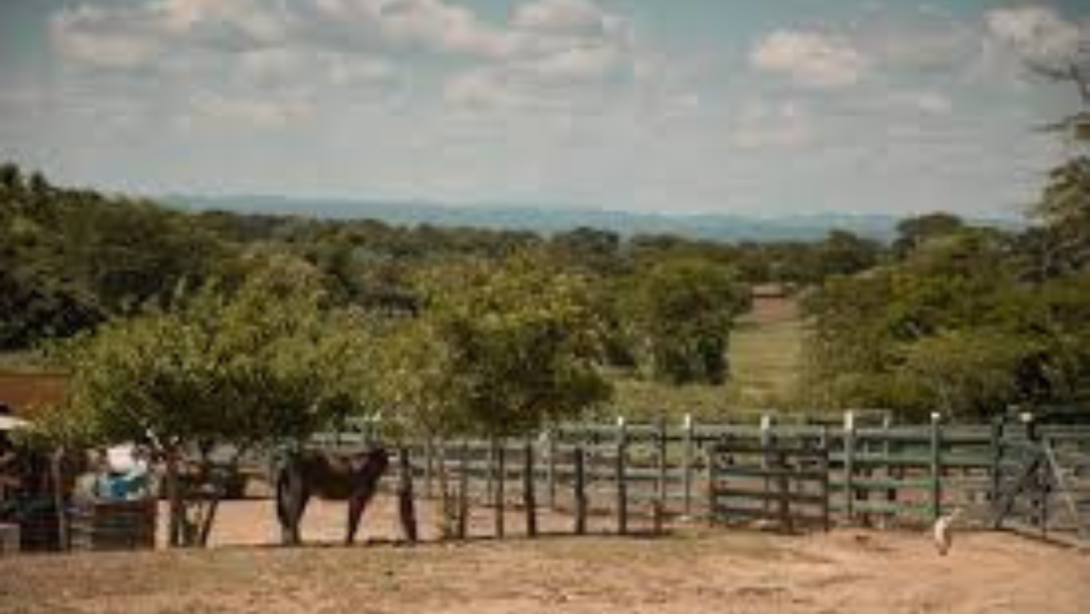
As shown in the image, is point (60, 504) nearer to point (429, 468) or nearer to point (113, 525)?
point (113, 525)

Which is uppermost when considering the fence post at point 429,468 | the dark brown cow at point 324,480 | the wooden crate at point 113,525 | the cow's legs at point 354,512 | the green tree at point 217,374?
the green tree at point 217,374

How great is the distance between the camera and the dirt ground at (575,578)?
59.3 feet

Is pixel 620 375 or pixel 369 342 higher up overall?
pixel 369 342

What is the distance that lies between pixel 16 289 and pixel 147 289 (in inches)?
859

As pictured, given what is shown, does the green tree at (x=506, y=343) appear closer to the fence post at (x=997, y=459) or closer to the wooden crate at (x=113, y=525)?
the wooden crate at (x=113, y=525)

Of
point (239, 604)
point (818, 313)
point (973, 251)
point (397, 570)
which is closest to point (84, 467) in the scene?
point (397, 570)

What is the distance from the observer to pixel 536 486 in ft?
114

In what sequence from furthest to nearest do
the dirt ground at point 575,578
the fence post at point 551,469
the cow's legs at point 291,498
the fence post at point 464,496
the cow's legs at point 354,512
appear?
the fence post at point 551,469, the fence post at point 464,496, the cow's legs at point 291,498, the cow's legs at point 354,512, the dirt ground at point 575,578

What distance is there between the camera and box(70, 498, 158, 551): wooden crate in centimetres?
2591

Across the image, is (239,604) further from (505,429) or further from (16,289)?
(16,289)

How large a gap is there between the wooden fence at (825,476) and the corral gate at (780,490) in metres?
0.03

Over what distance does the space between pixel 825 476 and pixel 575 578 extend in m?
6.91

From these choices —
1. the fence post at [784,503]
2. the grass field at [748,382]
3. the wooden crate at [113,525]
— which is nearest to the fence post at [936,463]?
the fence post at [784,503]

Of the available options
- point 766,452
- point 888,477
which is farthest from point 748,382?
point 766,452
